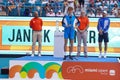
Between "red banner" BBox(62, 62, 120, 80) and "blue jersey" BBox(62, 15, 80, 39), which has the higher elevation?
"blue jersey" BBox(62, 15, 80, 39)

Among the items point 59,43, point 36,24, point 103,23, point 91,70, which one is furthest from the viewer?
→ point 36,24

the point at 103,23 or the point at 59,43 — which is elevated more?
the point at 103,23

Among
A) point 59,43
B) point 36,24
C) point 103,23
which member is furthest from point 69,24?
point 36,24

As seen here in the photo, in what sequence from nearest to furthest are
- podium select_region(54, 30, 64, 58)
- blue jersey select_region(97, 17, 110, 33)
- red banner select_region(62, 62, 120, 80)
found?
red banner select_region(62, 62, 120, 80) → podium select_region(54, 30, 64, 58) → blue jersey select_region(97, 17, 110, 33)

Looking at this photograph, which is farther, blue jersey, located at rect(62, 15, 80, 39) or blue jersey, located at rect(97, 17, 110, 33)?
blue jersey, located at rect(97, 17, 110, 33)

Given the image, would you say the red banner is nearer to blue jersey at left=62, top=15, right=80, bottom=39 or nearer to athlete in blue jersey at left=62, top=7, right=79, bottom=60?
athlete in blue jersey at left=62, top=7, right=79, bottom=60

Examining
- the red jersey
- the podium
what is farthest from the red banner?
the red jersey

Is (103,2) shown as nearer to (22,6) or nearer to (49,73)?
(22,6)

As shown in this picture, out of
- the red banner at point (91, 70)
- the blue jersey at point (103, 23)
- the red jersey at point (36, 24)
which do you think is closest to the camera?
the red banner at point (91, 70)

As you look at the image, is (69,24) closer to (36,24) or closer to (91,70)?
(36,24)

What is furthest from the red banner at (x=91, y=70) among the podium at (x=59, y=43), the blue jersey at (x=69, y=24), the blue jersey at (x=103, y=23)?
the blue jersey at (x=103, y=23)

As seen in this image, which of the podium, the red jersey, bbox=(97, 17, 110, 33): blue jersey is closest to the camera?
the podium

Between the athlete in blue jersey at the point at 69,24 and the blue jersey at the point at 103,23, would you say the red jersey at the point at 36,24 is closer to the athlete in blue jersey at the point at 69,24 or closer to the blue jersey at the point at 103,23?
the athlete in blue jersey at the point at 69,24

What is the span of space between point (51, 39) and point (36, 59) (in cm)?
664
